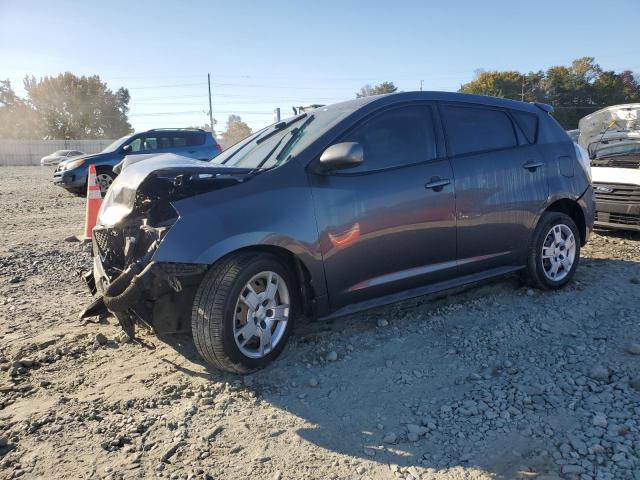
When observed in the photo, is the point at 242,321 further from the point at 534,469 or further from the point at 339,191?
the point at 534,469

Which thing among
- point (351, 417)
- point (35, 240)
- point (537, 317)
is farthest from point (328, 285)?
point (35, 240)

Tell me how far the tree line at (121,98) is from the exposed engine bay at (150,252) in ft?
168

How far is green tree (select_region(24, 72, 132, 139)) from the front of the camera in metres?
65.4

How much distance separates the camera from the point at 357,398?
2969 millimetres

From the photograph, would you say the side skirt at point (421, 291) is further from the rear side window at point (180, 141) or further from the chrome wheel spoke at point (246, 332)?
the rear side window at point (180, 141)

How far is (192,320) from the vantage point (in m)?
3.04

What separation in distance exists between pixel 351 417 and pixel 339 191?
149 cm

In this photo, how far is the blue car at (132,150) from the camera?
12.0m

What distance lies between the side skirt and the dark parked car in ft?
0.05

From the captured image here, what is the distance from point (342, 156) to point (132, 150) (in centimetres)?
1044

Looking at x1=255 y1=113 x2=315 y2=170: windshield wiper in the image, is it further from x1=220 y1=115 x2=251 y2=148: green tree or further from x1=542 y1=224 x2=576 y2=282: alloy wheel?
x1=220 y1=115 x2=251 y2=148: green tree

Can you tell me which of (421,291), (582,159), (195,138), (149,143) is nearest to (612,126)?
(582,159)

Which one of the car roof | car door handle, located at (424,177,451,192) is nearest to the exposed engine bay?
the car roof

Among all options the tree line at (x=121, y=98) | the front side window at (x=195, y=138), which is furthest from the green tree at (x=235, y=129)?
the front side window at (x=195, y=138)
